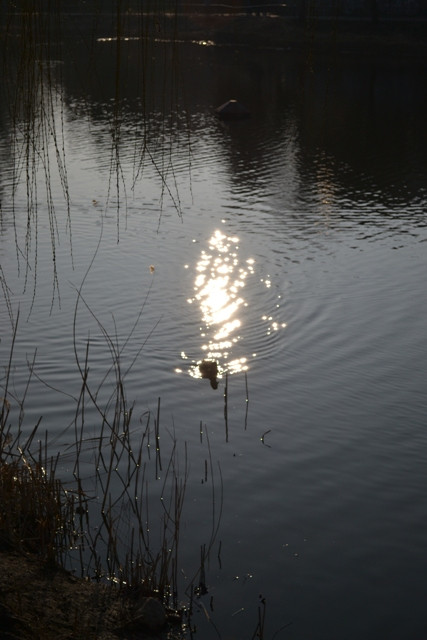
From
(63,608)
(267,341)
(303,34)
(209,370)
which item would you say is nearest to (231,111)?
(267,341)

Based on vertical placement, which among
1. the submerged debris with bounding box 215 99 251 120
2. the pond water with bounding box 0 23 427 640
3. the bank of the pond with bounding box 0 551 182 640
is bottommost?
the pond water with bounding box 0 23 427 640

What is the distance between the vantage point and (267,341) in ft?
29.2

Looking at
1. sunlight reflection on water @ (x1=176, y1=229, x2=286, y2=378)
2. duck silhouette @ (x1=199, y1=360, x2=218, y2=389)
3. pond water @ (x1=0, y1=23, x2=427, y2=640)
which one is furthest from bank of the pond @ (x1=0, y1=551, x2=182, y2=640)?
sunlight reflection on water @ (x1=176, y1=229, x2=286, y2=378)

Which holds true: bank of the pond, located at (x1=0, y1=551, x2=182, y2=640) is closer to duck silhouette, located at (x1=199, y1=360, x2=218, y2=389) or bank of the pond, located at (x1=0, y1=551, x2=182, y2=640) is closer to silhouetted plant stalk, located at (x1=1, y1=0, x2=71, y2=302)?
silhouetted plant stalk, located at (x1=1, y1=0, x2=71, y2=302)

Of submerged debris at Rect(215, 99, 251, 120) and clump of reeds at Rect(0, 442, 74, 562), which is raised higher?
submerged debris at Rect(215, 99, 251, 120)

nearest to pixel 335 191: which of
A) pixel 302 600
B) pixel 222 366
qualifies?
pixel 222 366

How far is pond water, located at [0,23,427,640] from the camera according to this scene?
508 cm

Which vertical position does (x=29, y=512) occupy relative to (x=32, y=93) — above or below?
below

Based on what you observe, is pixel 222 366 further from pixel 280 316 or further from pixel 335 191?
pixel 335 191

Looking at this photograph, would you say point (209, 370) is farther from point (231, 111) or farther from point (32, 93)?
point (231, 111)

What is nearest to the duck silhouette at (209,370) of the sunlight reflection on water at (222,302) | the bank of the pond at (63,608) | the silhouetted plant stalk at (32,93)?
the sunlight reflection on water at (222,302)

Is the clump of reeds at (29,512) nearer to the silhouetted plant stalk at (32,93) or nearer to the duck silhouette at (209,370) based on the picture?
the silhouetted plant stalk at (32,93)

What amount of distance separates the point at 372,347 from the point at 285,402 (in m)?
1.59

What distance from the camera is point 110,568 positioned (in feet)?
15.3
